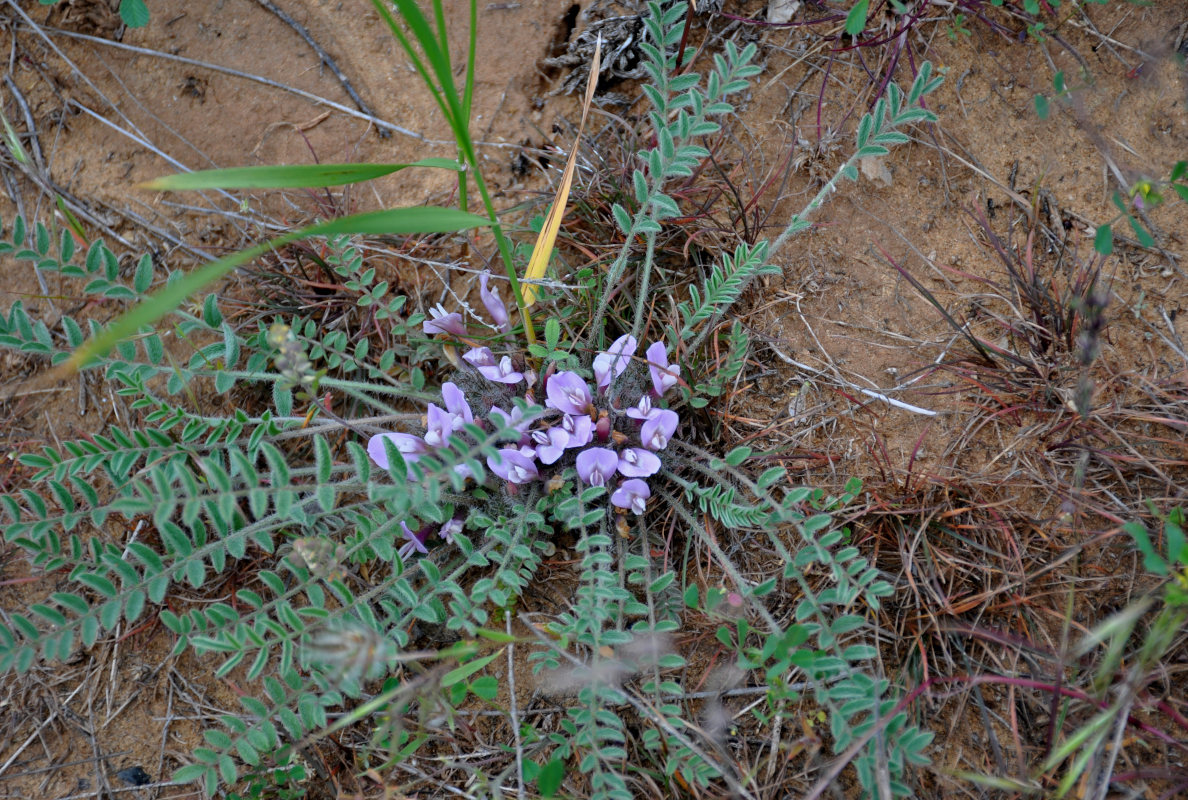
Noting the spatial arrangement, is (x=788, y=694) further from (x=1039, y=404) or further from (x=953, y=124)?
(x=953, y=124)

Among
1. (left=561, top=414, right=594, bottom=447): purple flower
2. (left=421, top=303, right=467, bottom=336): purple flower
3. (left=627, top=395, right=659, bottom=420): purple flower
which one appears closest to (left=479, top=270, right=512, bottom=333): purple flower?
(left=421, top=303, right=467, bottom=336): purple flower

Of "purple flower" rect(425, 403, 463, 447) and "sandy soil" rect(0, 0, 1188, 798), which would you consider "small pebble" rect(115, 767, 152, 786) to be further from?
"purple flower" rect(425, 403, 463, 447)

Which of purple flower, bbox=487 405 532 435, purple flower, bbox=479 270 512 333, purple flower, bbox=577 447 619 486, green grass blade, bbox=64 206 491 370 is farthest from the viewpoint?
purple flower, bbox=479 270 512 333

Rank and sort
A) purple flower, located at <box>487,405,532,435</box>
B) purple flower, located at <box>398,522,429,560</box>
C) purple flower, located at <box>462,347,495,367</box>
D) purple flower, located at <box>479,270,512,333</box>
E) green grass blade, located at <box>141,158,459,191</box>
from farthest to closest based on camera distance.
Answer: purple flower, located at <box>479,270,512,333</box>, purple flower, located at <box>462,347,495,367</box>, purple flower, located at <box>398,522,429,560</box>, purple flower, located at <box>487,405,532,435</box>, green grass blade, located at <box>141,158,459,191</box>

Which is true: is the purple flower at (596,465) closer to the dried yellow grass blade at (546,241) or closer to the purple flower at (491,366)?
the purple flower at (491,366)

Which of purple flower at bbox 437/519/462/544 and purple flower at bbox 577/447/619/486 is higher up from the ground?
purple flower at bbox 577/447/619/486

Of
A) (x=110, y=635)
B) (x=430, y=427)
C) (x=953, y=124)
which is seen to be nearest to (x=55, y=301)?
(x=110, y=635)
